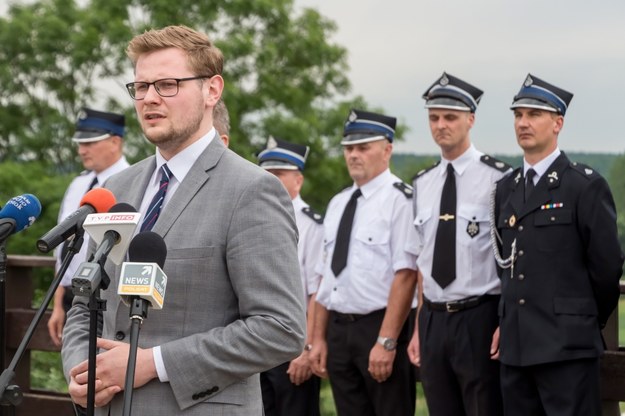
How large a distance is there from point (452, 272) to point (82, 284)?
298 centimetres

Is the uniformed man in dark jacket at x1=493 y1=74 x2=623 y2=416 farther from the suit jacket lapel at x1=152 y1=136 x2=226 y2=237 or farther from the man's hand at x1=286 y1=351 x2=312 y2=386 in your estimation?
the suit jacket lapel at x1=152 y1=136 x2=226 y2=237

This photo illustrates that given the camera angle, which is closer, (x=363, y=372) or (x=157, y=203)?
(x=157, y=203)

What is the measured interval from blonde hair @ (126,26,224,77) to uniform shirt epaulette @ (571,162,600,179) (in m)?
2.30

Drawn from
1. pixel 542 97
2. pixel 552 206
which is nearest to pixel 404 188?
pixel 542 97

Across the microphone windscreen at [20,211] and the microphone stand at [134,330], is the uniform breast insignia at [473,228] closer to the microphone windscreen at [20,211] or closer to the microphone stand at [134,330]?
the microphone windscreen at [20,211]

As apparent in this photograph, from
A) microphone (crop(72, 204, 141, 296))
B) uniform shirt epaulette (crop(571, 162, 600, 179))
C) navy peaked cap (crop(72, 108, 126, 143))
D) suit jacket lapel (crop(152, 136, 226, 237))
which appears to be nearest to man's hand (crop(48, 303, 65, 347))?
navy peaked cap (crop(72, 108, 126, 143))

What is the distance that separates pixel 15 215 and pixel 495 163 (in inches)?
113

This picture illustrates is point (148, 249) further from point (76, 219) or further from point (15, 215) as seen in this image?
point (15, 215)

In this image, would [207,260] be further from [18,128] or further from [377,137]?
[18,128]

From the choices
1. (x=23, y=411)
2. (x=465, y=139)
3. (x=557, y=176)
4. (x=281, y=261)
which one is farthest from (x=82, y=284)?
(x=23, y=411)

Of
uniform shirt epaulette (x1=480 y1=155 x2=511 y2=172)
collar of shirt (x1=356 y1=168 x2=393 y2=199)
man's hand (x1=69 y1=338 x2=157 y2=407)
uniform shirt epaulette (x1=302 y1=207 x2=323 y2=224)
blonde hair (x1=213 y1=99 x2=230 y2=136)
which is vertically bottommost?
uniform shirt epaulette (x1=302 y1=207 x2=323 y2=224)

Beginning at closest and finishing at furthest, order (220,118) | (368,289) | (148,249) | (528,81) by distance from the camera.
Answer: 1. (148,249)
2. (220,118)
3. (528,81)
4. (368,289)

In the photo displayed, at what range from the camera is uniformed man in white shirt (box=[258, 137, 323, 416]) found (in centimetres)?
603

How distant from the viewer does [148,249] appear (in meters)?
2.51
